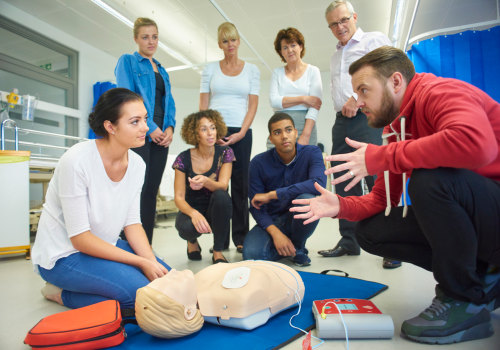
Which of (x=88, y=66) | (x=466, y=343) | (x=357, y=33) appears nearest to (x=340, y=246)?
(x=466, y=343)

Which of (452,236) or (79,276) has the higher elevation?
(452,236)

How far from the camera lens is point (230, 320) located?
1107 mm

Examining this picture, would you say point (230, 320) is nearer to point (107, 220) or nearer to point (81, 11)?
point (107, 220)

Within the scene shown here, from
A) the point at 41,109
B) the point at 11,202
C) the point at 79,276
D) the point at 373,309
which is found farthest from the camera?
the point at 41,109

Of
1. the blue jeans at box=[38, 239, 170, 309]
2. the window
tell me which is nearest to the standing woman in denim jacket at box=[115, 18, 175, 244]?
the blue jeans at box=[38, 239, 170, 309]

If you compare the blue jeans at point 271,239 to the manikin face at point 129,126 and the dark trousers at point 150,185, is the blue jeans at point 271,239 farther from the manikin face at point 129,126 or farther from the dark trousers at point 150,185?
the manikin face at point 129,126

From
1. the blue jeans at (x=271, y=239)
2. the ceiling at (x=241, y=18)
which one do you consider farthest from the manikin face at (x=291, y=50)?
the ceiling at (x=241, y=18)

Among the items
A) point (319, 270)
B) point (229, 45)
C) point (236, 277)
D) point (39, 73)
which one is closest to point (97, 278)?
point (236, 277)

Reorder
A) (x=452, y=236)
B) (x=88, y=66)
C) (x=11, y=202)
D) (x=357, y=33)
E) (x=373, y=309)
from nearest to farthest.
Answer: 1. (x=452, y=236)
2. (x=373, y=309)
3. (x=357, y=33)
4. (x=11, y=202)
5. (x=88, y=66)

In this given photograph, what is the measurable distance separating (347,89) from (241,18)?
3.21 m

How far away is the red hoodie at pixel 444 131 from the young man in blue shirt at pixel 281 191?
915mm

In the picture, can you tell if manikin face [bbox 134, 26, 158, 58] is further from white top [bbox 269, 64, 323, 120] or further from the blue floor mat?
the blue floor mat

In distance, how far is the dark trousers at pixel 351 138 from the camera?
6.92 ft

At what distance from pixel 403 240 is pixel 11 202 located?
8.47 ft
